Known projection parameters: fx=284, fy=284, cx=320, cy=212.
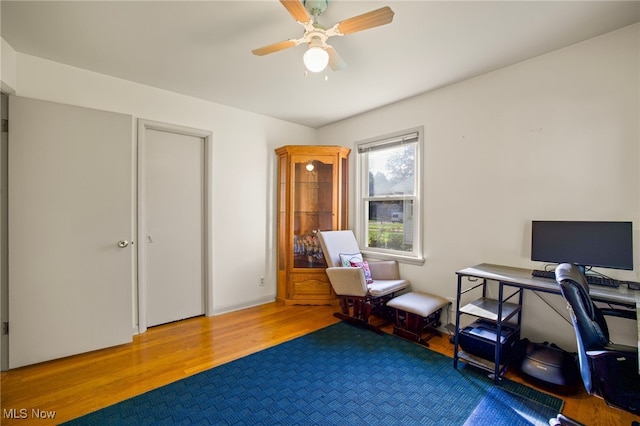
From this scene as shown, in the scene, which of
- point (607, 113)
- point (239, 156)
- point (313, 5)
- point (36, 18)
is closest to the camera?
point (313, 5)

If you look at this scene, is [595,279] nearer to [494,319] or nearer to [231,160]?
[494,319]

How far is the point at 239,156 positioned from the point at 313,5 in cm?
223

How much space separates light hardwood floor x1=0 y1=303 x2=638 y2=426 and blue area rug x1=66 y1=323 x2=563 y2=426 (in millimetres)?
140

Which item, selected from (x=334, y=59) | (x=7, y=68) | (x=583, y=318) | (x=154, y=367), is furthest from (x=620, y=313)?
(x=7, y=68)

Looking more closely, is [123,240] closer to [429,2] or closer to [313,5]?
[313,5]

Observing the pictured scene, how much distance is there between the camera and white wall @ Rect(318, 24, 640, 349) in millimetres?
2033

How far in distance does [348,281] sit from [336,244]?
0.59 m

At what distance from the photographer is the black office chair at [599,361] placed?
132 centimetres

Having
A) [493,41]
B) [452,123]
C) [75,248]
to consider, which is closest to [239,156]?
[75,248]

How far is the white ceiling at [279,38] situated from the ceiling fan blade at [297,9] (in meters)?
0.29

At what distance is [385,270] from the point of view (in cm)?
340

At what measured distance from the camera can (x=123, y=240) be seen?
105 inches

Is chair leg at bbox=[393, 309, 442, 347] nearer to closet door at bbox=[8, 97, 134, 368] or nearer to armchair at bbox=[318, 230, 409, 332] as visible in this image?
armchair at bbox=[318, 230, 409, 332]
